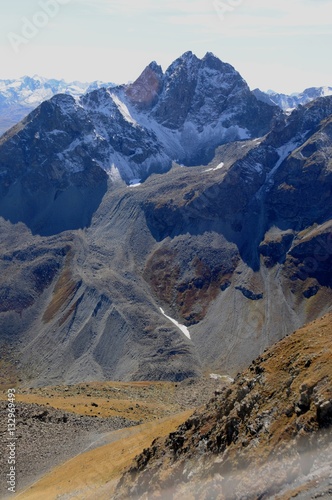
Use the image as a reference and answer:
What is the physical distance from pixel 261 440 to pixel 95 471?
25.3 m

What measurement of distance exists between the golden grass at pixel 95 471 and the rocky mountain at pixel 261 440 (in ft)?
19.6

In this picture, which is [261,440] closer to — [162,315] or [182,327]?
[182,327]

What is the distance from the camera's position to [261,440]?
3334 centimetres

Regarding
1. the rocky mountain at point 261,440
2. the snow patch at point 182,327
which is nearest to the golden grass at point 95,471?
the rocky mountain at point 261,440

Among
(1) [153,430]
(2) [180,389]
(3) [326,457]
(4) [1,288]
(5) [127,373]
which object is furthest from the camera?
(4) [1,288]

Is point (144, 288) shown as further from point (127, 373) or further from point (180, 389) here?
point (180, 389)

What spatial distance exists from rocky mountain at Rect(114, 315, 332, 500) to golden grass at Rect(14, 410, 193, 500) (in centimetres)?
598

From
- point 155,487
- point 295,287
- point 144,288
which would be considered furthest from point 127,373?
point 155,487

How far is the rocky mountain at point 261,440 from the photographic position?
3006 cm

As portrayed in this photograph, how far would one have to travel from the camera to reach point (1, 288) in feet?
629

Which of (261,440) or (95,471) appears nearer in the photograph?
(261,440)

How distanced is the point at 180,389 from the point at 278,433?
8539 centimetres

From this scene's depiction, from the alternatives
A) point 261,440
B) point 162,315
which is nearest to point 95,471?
point 261,440

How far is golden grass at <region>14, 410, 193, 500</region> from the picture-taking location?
48562 mm
